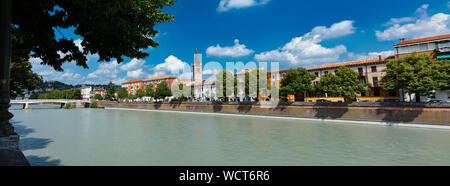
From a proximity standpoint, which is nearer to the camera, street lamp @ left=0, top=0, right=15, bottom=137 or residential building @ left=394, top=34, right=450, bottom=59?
street lamp @ left=0, top=0, right=15, bottom=137

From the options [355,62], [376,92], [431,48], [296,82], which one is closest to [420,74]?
[431,48]

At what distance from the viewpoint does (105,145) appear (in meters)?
16.9

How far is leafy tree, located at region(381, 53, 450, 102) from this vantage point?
2641cm

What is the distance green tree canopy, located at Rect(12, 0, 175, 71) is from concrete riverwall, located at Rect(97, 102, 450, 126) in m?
32.8

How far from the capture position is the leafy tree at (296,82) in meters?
41.4

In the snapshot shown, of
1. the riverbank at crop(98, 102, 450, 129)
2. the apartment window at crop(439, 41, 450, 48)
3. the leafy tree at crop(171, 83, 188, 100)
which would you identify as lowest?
the riverbank at crop(98, 102, 450, 129)

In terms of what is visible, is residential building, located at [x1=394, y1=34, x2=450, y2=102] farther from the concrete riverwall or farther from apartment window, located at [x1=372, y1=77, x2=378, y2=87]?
the concrete riverwall

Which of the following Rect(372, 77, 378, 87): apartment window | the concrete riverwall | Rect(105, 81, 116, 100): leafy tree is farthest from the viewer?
Rect(105, 81, 116, 100): leafy tree

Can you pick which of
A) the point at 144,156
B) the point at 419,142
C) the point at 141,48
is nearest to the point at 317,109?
the point at 419,142

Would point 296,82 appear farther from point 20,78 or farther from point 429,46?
point 20,78

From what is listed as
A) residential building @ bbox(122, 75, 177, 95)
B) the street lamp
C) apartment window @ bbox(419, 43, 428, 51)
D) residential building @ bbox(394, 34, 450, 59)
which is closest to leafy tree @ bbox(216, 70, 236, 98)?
residential building @ bbox(394, 34, 450, 59)

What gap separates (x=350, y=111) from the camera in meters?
33.5

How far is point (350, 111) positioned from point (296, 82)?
1076 cm

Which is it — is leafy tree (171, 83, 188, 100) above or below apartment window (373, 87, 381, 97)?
above
